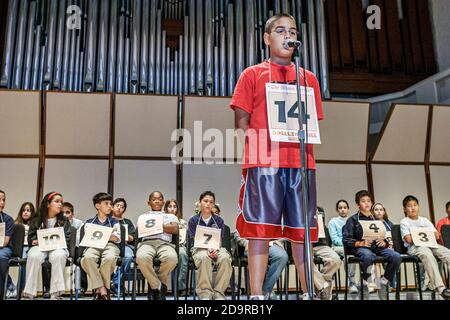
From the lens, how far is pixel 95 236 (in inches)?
178

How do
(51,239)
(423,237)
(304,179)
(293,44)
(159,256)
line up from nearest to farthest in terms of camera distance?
(304,179), (293,44), (51,239), (159,256), (423,237)

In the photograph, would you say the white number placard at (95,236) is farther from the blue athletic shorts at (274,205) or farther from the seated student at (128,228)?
the blue athletic shorts at (274,205)

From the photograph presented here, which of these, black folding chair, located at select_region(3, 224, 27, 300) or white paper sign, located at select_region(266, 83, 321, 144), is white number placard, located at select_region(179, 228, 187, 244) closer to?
black folding chair, located at select_region(3, 224, 27, 300)

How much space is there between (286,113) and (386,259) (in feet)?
9.00

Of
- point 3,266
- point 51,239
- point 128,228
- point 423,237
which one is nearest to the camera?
point 3,266

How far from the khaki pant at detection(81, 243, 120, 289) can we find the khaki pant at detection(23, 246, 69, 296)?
0.76ft

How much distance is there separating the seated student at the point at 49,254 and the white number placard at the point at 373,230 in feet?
9.43

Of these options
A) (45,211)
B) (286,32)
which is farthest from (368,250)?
(45,211)

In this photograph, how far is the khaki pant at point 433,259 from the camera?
182 inches

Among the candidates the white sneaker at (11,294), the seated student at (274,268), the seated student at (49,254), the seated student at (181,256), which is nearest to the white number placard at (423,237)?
the seated student at (274,268)

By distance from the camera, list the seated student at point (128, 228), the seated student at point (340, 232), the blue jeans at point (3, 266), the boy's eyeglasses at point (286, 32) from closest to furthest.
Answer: the boy's eyeglasses at point (286, 32)
the blue jeans at point (3, 266)
the seated student at point (128, 228)
the seated student at point (340, 232)

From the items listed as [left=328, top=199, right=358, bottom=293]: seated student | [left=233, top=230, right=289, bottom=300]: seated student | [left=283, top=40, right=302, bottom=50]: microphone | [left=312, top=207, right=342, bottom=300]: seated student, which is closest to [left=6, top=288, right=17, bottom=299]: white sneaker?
[left=233, top=230, right=289, bottom=300]: seated student

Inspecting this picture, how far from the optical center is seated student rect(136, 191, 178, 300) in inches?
177

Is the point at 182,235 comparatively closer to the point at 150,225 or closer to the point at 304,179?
the point at 150,225
